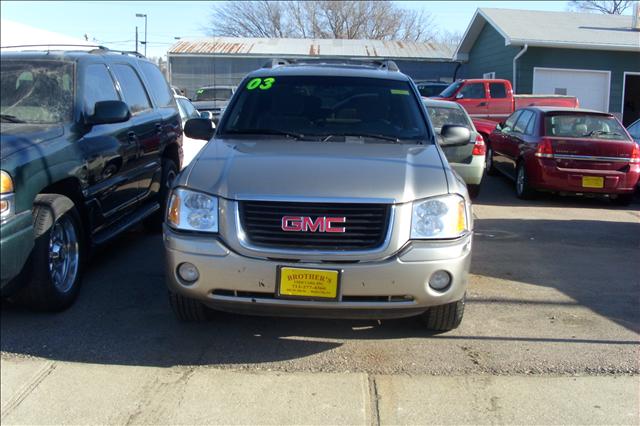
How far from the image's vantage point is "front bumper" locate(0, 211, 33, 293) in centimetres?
375

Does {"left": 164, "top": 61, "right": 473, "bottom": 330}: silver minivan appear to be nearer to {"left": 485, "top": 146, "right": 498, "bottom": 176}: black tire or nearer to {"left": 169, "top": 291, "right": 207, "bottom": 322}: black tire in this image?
{"left": 169, "top": 291, "right": 207, "bottom": 322}: black tire

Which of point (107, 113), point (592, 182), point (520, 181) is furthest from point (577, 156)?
point (107, 113)

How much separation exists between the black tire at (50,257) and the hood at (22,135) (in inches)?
15.0

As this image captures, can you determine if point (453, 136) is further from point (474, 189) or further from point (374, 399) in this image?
point (474, 189)

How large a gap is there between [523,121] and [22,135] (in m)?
8.57

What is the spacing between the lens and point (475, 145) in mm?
9102

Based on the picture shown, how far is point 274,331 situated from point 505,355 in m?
1.53

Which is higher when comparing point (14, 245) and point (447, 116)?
point (447, 116)

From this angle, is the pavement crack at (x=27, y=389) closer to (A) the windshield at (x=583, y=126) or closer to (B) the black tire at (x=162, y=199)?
(B) the black tire at (x=162, y=199)

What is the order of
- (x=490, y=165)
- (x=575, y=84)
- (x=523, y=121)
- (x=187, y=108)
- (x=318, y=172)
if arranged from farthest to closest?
(x=575, y=84) < (x=490, y=165) < (x=187, y=108) < (x=523, y=121) < (x=318, y=172)

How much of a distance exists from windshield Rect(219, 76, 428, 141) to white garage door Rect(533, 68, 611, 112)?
54.1 feet

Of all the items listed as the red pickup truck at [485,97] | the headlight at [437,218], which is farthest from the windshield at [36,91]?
the red pickup truck at [485,97]

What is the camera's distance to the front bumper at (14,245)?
3.75m

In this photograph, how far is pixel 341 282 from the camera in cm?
354
